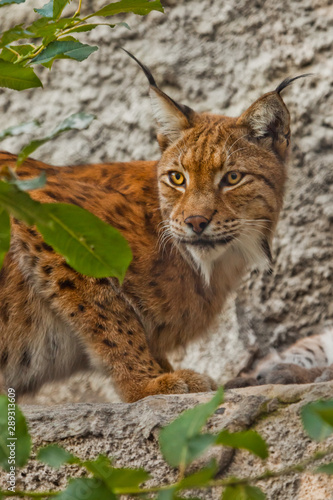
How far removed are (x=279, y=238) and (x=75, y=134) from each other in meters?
1.65

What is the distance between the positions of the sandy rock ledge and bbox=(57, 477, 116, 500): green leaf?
1152mm

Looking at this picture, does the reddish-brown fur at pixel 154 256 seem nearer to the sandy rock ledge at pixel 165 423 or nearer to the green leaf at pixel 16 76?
the sandy rock ledge at pixel 165 423

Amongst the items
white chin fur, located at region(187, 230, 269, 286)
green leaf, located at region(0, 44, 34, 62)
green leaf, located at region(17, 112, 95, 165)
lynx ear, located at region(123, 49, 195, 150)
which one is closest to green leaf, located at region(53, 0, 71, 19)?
green leaf, located at region(0, 44, 34, 62)

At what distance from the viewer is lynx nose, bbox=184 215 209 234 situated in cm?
330

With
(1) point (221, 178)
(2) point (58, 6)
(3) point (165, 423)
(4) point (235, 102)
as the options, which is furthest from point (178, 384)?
(4) point (235, 102)

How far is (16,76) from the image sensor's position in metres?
1.47

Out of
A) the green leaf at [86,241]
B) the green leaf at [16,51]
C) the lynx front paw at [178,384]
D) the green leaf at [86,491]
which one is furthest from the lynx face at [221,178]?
the green leaf at [86,491]

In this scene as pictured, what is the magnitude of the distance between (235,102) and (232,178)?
1.53 metres

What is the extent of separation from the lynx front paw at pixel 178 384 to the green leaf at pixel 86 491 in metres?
1.99

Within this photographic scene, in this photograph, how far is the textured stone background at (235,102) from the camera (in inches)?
186

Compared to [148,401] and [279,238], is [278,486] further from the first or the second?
[279,238]

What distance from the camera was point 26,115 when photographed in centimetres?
528

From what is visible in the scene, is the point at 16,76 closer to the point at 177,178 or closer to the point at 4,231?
the point at 4,231

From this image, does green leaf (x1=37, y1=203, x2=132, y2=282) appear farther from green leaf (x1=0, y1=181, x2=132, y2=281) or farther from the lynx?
the lynx
